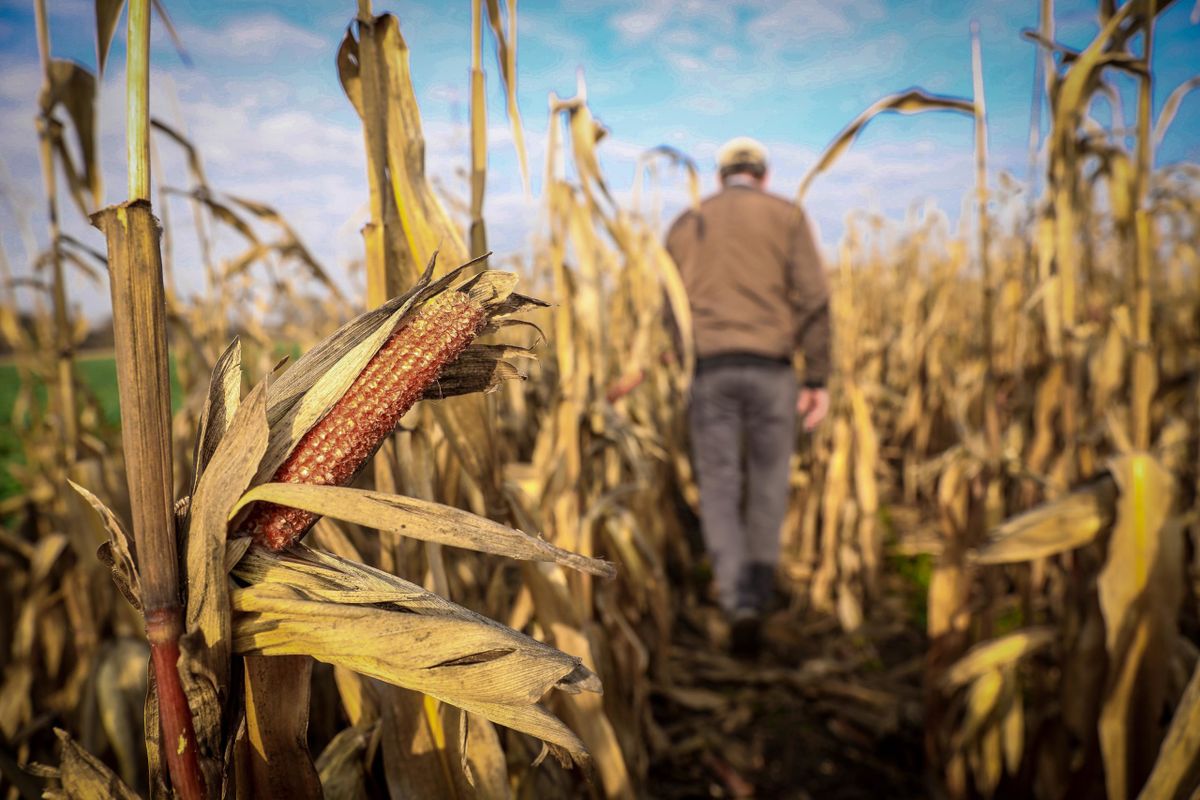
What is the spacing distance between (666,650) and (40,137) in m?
2.64

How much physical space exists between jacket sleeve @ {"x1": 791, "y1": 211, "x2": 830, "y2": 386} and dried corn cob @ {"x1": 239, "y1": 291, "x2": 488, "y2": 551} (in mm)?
2740

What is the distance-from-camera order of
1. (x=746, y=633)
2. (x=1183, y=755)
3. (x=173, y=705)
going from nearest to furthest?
(x=173, y=705)
(x=1183, y=755)
(x=746, y=633)

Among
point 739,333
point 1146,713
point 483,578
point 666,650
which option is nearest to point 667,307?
point 739,333

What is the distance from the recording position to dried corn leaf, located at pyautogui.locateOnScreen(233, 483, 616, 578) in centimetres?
60

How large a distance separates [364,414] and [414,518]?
5.0 inches

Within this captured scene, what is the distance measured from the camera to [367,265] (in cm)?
99

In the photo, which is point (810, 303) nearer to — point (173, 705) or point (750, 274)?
point (750, 274)

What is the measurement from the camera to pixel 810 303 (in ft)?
10.6

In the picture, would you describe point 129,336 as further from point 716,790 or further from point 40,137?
Result: point 716,790

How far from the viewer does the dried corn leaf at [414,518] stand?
0.60 m

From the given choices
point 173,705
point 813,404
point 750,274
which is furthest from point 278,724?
point 813,404

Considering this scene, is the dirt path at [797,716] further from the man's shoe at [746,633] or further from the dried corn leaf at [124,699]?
the dried corn leaf at [124,699]

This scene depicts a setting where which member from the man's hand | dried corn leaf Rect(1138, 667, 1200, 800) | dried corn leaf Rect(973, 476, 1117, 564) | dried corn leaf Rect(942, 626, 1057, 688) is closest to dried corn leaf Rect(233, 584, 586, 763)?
dried corn leaf Rect(1138, 667, 1200, 800)

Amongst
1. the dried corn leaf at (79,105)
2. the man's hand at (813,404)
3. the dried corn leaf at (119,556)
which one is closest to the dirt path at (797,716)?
the man's hand at (813,404)
